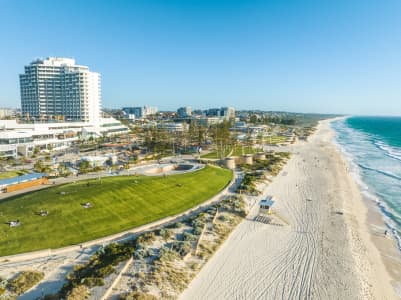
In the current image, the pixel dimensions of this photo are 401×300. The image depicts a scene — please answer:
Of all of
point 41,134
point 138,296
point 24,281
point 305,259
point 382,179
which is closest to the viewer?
point 138,296

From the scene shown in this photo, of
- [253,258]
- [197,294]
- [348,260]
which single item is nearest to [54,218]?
[197,294]

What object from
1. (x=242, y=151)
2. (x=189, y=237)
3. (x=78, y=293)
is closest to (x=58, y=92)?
(x=242, y=151)

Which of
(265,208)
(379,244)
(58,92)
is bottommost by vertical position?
(379,244)

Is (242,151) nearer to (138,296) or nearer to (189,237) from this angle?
(189,237)

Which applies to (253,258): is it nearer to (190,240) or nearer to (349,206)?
(190,240)

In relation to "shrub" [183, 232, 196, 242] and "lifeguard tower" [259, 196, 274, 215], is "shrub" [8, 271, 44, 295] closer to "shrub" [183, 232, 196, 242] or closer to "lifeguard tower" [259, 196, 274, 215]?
"shrub" [183, 232, 196, 242]

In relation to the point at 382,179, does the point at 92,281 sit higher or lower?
higher
